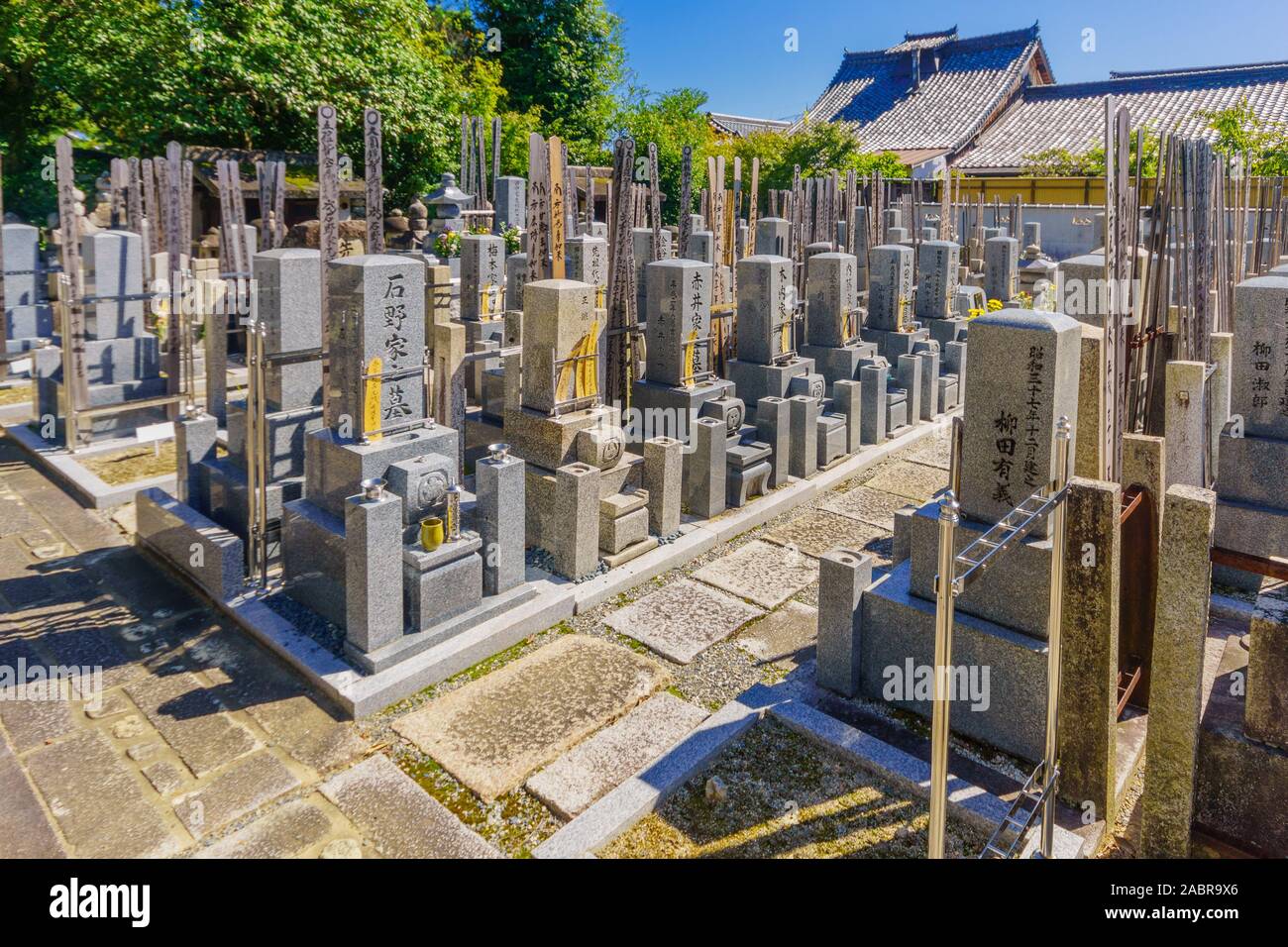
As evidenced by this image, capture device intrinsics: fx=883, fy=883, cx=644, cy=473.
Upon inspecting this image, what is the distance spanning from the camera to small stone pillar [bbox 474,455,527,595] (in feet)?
22.2

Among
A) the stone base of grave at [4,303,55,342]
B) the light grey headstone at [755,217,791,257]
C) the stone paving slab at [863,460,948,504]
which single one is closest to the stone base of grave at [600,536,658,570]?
the stone paving slab at [863,460,948,504]

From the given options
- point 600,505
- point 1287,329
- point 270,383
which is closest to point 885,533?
point 600,505

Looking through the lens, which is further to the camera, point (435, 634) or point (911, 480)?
point (911, 480)

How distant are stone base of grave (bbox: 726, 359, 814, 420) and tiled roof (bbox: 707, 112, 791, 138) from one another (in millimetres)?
29651

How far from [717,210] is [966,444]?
985 cm

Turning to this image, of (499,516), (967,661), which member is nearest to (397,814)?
(499,516)

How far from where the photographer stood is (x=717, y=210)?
14430 mm

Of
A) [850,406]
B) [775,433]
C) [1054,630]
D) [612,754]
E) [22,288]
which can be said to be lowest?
[612,754]

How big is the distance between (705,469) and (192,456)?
15.5 ft

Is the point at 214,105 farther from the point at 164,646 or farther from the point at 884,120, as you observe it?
the point at 884,120

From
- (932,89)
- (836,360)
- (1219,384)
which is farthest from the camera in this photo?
(932,89)

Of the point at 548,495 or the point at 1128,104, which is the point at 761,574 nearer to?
the point at 548,495

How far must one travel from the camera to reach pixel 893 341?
1380 cm

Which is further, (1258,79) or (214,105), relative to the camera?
(1258,79)
